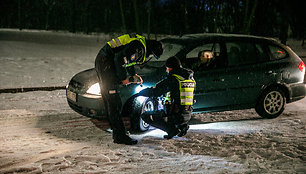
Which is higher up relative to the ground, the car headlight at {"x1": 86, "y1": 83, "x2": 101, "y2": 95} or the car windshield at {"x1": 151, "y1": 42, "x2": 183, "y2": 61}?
the car windshield at {"x1": 151, "y1": 42, "x2": 183, "y2": 61}

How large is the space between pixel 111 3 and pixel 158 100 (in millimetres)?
33826

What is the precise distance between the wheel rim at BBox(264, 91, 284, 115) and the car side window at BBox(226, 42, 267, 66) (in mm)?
740

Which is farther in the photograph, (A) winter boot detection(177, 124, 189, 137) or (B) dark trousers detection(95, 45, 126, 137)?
(A) winter boot detection(177, 124, 189, 137)

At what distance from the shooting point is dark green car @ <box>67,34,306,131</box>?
609 centimetres

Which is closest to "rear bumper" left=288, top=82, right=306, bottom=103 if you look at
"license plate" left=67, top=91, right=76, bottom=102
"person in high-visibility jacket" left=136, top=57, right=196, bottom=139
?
"person in high-visibility jacket" left=136, top=57, right=196, bottom=139

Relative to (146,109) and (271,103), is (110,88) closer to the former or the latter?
(146,109)

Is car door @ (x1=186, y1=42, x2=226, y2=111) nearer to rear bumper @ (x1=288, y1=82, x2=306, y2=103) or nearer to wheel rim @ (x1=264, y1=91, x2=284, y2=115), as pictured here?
wheel rim @ (x1=264, y1=91, x2=284, y2=115)

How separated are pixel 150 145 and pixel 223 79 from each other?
201cm

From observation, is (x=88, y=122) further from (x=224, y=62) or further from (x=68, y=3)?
(x=68, y=3)

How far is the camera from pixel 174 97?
572 cm

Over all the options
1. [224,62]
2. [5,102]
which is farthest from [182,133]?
[5,102]

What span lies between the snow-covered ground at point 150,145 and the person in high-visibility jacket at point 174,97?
24 centimetres

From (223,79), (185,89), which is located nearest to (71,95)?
(185,89)

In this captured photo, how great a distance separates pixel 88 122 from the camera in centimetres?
677
